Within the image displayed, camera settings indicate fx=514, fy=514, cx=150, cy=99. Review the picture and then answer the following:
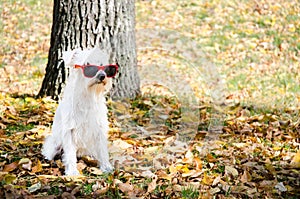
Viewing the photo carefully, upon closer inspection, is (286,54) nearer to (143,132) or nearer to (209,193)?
(143,132)

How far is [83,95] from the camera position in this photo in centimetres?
412

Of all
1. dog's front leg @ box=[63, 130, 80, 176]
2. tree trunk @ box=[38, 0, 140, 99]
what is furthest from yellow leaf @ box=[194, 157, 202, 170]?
tree trunk @ box=[38, 0, 140, 99]

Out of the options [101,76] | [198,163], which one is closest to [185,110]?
[198,163]

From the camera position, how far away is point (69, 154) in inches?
166

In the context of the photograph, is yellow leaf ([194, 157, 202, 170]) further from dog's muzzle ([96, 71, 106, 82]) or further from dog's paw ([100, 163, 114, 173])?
dog's muzzle ([96, 71, 106, 82])

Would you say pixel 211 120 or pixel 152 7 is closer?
pixel 211 120

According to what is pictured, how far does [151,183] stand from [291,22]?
769 cm

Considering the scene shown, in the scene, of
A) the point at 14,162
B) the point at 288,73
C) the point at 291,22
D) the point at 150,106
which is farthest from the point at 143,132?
the point at 291,22

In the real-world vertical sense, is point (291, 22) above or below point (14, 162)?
above

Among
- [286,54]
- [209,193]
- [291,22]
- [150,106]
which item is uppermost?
[291,22]

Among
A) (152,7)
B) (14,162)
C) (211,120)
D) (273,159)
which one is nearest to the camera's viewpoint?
(14,162)

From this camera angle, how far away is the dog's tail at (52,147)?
4.35m

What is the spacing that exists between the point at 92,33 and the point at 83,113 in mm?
1812

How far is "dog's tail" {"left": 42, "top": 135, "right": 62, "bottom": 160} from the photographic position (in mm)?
4352
